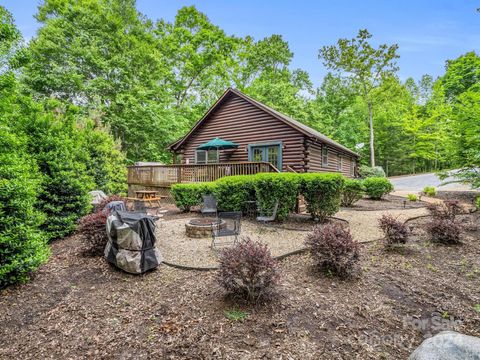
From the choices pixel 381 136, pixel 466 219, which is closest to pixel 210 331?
pixel 466 219

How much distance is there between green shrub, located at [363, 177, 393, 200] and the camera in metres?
13.2

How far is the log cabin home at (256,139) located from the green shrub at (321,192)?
11.8 feet

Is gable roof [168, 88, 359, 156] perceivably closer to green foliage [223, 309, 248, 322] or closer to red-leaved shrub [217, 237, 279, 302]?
red-leaved shrub [217, 237, 279, 302]

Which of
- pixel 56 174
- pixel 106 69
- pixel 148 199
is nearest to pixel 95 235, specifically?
pixel 56 174

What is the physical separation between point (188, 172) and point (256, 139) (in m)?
3.90

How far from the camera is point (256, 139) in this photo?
12336 mm

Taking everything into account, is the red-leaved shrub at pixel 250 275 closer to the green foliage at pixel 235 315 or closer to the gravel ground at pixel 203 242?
the green foliage at pixel 235 315

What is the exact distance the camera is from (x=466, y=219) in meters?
7.09

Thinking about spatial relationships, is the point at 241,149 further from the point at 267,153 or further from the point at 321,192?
the point at 321,192

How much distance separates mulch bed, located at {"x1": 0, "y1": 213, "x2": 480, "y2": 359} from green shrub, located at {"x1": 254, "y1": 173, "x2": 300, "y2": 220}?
307cm

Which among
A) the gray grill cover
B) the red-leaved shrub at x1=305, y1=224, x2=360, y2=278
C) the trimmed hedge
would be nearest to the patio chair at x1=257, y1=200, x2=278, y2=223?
the trimmed hedge

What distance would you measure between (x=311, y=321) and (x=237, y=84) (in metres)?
25.9

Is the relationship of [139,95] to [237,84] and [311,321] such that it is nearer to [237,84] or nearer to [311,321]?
[237,84]

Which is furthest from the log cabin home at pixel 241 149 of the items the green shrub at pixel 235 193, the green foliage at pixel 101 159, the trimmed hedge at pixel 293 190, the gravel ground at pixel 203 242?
the gravel ground at pixel 203 242
